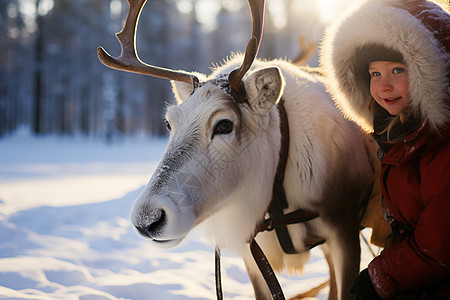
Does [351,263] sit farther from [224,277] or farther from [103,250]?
[103,250]

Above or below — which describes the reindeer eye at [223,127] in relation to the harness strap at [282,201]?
above

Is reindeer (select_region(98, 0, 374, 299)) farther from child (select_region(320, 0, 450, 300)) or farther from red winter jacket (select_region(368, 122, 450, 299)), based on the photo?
red winter jacket (select_region(368, 122, 450, 299))

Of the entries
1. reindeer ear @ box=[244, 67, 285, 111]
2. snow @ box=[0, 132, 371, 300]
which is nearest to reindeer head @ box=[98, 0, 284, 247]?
reindeer ear @ box=[244, 67, 285, 111]

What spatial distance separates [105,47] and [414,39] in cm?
1758

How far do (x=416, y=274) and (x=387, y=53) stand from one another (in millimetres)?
996

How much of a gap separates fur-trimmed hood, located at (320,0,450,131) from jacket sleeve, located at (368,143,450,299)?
202 mm

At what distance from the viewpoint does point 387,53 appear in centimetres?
157

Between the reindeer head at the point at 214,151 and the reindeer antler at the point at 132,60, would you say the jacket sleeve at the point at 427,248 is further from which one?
the reindeer antler at the point at 132,60

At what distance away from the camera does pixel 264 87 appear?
5.88 feet

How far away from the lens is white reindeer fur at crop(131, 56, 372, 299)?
1.65m

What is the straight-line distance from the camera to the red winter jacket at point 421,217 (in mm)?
1223

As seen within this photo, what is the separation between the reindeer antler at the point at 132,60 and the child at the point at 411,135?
0.98 metres

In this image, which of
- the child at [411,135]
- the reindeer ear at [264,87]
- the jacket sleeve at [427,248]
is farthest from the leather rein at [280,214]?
the jacket sleeve at [427,248]

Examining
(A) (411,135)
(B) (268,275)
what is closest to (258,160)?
(B) (268,275)
